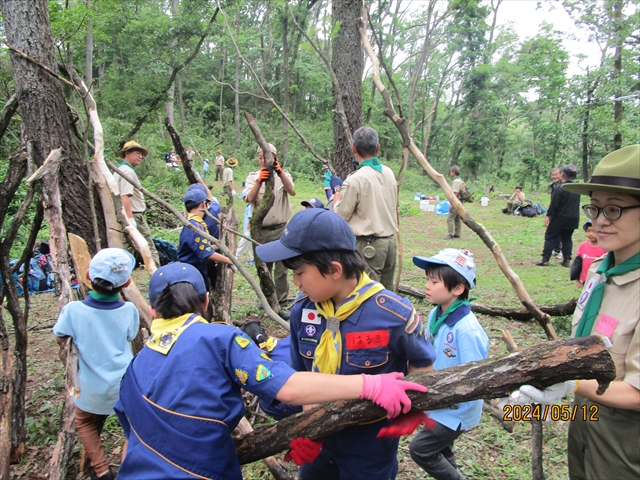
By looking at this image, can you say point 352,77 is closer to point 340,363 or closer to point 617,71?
point 340,363

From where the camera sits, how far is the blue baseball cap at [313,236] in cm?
167

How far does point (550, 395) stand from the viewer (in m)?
1.54

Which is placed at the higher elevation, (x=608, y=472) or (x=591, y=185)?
(x=591, y=185)

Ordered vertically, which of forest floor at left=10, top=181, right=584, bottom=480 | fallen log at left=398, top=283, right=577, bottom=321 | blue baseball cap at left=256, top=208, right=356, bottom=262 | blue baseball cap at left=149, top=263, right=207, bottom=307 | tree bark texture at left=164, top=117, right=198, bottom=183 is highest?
tree bark texture at left=164, top=117, right=198, bottom=183

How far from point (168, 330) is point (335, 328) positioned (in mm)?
696

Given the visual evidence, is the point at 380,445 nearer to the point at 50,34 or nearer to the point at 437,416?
the point at 437,416

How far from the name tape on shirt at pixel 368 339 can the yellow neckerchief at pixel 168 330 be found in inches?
25.6

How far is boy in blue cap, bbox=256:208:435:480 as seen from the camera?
1.70 m

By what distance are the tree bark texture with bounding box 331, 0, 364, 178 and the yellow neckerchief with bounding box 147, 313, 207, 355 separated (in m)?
4.28

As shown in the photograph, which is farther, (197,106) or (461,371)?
(197,106)

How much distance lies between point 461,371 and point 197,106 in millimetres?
31612

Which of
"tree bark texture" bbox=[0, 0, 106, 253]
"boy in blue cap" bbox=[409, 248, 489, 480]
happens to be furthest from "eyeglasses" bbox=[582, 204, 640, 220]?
"tree bark texture" bbox=[0, 0, 106, 253]

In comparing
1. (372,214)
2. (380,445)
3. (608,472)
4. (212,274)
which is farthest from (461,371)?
(212,274)

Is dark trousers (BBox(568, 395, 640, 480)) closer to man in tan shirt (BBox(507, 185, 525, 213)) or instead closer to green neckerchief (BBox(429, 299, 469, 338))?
green neckerchief (BBox(429, 299, 469, 338))
